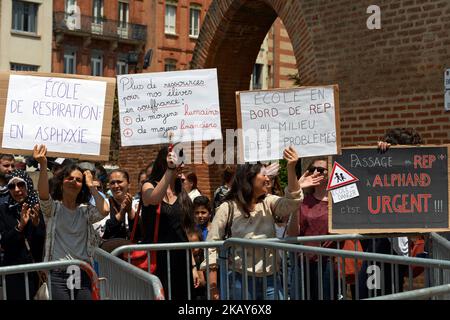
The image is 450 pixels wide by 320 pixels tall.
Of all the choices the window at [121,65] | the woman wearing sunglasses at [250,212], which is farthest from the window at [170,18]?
the woman wearing sunglasses at [250,212]

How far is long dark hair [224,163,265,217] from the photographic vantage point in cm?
701

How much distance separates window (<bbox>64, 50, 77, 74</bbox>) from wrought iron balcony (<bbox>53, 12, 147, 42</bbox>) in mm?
1265

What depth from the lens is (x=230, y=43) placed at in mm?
14914

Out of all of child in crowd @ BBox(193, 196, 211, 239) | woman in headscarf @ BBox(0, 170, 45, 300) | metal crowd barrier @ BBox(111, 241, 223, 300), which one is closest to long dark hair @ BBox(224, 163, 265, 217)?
metal crowd barrier @ BBox(111, 241, 223, 300)

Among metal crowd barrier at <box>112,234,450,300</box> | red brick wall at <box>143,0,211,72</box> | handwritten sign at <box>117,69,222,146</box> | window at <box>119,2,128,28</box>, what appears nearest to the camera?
metal crowd barrier at <box>112,234,450,300</box>

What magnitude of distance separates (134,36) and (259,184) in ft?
147

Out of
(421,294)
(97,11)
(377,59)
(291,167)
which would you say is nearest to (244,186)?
(291,167)

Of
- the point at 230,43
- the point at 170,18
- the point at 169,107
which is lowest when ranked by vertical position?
the point at 169,107

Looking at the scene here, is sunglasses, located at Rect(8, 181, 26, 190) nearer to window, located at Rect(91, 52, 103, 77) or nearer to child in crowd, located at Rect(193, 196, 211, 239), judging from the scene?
child in crowd, located at Rect(193, 196, 211, 239)

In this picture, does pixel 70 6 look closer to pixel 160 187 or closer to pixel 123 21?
pixel 123 21

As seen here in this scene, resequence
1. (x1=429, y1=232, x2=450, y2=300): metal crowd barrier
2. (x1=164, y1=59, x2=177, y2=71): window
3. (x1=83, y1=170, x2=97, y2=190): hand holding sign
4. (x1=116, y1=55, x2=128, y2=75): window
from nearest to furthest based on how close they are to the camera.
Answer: (x1=429, y1=232, x2=450, y2=300): metal crowd barrier → (x1=83, y1=170, x2=97, y2=190): hand holding sign → (x1=116, y1=55, x2=128, y2=75): window → (x1=164, y1=59, x2=177, y2=71): window

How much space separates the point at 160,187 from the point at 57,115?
1.25 meters
